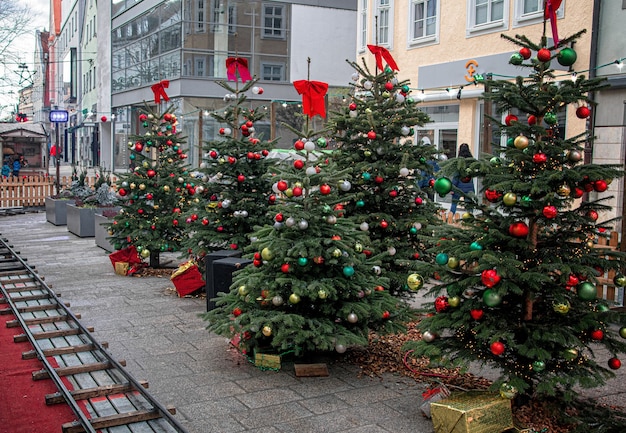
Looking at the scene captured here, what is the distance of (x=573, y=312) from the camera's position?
245 inches

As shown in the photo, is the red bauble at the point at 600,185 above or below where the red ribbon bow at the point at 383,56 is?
below

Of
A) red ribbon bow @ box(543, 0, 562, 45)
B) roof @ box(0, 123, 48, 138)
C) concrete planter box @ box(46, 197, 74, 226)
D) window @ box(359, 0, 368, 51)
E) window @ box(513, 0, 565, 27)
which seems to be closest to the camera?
red ribbon bow @ box(543, 0, 562, 45)

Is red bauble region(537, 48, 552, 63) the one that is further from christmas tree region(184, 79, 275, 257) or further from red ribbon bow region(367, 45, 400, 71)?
christmas tree region(184, 79, 275, 257)

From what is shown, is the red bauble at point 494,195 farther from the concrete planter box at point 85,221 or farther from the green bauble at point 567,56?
the concrete planter box at point 85,221

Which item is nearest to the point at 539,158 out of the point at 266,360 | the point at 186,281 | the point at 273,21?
the point at 266,360

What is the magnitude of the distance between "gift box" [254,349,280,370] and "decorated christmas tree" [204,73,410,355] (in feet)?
0.36

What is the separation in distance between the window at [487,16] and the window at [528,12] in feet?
1.31

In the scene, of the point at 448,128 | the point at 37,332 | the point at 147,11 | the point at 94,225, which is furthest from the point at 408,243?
the point at 147,11

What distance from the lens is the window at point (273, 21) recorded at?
1267 inches

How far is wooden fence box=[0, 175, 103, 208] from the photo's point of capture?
28.0 metres

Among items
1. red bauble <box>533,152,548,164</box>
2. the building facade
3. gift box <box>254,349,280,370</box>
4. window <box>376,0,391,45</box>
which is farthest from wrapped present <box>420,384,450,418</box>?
window <box>376,0,391,45</box>

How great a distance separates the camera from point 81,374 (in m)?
8.01

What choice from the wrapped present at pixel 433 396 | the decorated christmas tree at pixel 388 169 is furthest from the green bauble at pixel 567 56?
the decorated christmas tree at pixel 388 169

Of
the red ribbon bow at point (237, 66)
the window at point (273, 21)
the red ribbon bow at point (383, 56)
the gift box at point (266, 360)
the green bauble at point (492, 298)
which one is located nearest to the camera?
the green bauble at point (492, 298)
